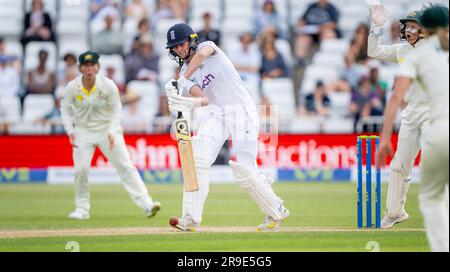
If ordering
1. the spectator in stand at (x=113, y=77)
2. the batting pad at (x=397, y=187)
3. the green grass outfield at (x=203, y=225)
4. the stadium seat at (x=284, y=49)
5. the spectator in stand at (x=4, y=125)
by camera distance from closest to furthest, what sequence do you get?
the green grass outfield at (x=203, y=225)
the batting pad at (x=397, y=187)
the spectator in stand at (x=4, y=125)
the spectator in stand at (x=113, y=77)
the stadium seat at (x=284, y=49)

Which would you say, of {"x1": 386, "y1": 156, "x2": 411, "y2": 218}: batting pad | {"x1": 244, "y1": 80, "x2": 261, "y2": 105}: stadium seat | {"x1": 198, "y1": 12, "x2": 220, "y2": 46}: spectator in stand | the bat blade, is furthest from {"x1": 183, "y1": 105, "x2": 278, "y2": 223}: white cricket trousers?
{"x1": 198, "y1": 12, "x2": 220, "y2": 46}: spectator in stand

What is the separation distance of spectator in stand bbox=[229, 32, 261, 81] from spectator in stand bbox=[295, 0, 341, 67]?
123 cm

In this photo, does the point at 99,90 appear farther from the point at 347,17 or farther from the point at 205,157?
the point at 347,17

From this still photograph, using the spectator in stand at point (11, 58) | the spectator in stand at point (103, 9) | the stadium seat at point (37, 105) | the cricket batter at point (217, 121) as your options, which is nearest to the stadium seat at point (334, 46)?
the spectator in stand at point (103, 9)

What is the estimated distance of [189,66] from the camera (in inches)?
277

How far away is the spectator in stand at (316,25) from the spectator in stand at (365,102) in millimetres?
1698

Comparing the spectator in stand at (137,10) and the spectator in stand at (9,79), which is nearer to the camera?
the spectator in stand at (9,79)

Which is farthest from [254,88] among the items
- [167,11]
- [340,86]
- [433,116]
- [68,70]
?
[433,116]

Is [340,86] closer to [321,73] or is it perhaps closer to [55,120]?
[321,73]

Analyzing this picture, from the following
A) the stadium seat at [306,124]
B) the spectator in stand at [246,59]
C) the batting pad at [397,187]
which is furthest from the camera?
the spectator in stand at [246,59]

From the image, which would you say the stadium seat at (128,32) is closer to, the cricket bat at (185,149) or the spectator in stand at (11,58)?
the spectator in stand at (11,58)

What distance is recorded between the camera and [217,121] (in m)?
7.39

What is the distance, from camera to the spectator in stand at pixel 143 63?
15383 millimetres

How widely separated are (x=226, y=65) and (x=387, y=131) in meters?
2.41
